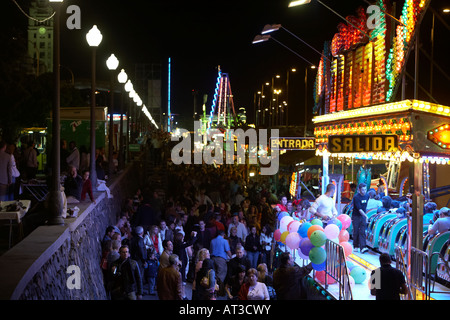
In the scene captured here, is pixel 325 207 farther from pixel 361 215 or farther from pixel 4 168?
pixel 4 168

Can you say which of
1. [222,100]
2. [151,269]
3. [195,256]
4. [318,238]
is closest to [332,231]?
[318,238]

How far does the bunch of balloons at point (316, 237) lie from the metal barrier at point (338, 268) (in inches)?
6.2

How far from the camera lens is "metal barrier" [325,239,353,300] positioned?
10.9 metres

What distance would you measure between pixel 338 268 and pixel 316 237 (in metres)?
1.00

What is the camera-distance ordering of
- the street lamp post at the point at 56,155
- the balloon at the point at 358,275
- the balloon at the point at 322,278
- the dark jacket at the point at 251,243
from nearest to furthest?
the street lamp post at the point at 56,155, the balloon at the point at 358,275, the balloon at the point at 322,278, the dark jacket at the point at 251,243

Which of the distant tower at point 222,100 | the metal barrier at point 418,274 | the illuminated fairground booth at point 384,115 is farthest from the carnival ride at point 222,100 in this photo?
the metal barrier at point 418,274

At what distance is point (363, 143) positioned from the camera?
12461mm

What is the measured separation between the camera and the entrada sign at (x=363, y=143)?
1197 cm

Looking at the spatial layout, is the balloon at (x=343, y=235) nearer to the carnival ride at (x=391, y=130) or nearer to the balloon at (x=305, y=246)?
the balloon at (x=305, y=246)

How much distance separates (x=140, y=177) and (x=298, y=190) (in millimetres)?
16741

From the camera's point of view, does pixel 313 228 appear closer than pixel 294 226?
Yes

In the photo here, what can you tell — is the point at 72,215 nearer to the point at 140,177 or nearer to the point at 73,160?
the point at 73,160

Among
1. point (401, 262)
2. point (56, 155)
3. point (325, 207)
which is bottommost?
point (401, 262)
